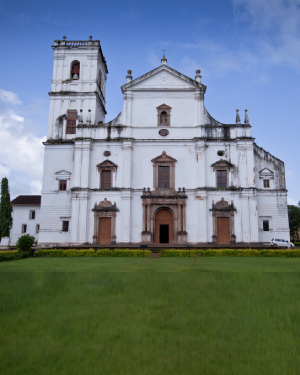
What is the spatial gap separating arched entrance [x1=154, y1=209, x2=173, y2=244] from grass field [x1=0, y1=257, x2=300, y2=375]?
23.3 metres

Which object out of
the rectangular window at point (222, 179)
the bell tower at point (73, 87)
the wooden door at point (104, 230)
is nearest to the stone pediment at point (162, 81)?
the bell tower at point (73, 87)

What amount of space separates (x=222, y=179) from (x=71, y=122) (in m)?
15.6

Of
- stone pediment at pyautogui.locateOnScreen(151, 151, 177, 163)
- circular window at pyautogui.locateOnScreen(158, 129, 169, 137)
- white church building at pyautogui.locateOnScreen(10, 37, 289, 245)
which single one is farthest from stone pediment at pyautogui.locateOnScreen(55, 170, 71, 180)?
circular window at pyautogui.locateOnScreen(158, 129, 169, 137)

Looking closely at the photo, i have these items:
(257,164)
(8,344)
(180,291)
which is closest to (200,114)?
(257,164)

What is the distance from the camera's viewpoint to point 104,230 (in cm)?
2883

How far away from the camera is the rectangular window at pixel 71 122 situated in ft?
104

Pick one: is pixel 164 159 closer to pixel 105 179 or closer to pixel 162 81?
pixel 105 179

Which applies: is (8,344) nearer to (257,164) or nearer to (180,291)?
(180,291)

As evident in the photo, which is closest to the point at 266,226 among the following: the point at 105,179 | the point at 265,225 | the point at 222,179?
the point at 265,225

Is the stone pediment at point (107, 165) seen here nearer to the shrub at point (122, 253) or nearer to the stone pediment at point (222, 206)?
the stone pediment at point (222, 206)

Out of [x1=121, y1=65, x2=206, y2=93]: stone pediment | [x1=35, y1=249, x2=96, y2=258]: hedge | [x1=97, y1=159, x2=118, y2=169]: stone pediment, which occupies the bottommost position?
[x1=35, y1=249, x2=96, y2=258]: hedge

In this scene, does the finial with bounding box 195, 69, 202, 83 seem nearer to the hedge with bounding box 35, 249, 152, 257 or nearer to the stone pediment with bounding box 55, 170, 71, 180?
the stone pediment with bounding box 55, 170, 71, 180

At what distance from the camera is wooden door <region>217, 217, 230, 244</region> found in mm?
28344

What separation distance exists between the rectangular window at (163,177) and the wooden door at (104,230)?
5629 millimetres
